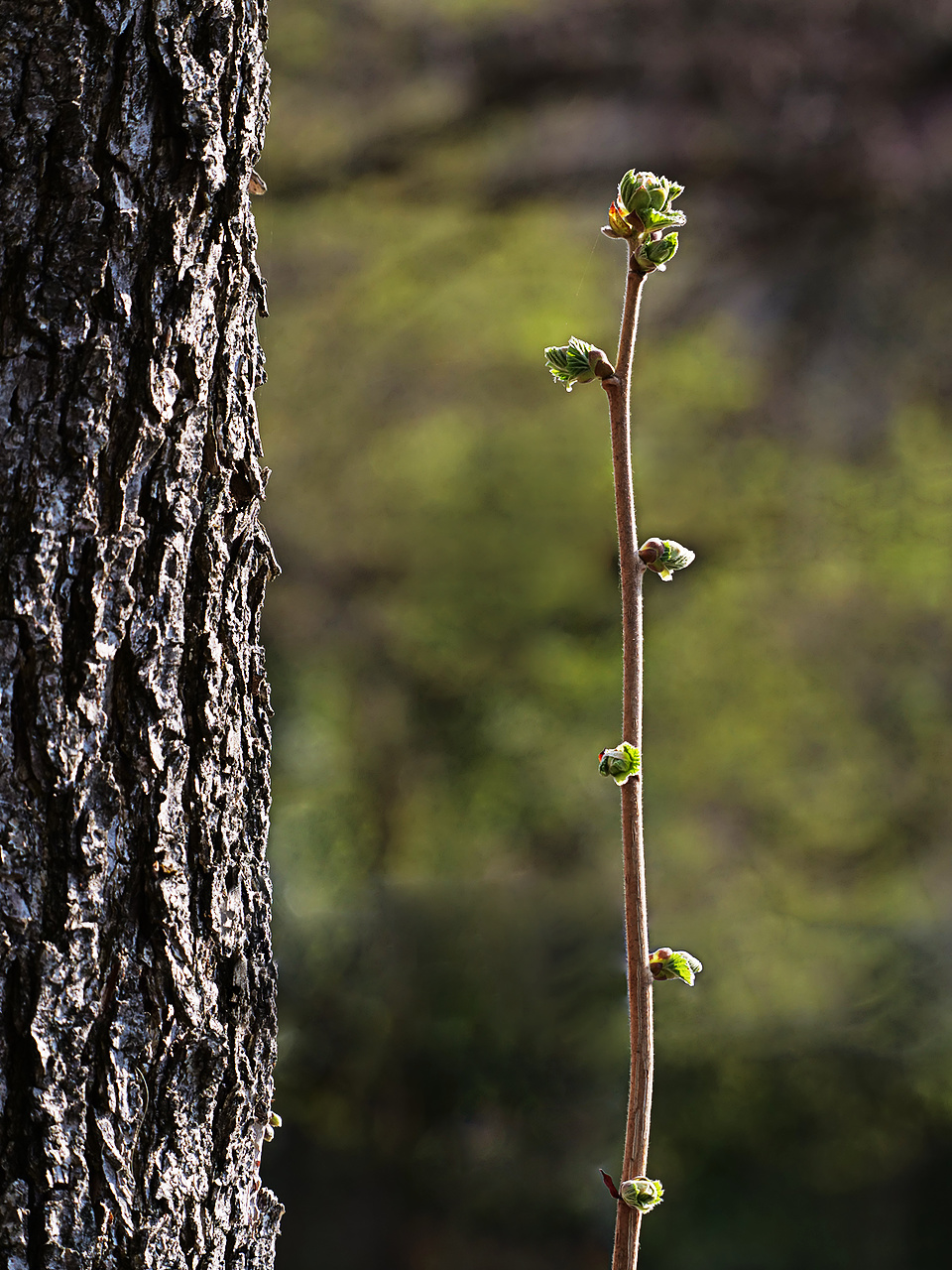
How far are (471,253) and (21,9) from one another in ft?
7.60

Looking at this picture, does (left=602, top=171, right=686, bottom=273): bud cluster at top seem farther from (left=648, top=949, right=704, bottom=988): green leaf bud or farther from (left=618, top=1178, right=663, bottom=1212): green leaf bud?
(left=618, top=1178, right=663, bottom=1212): green leaf bud

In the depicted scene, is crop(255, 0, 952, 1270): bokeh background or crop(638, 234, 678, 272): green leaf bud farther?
crop(255, 0, 952, 1270): bokeh background

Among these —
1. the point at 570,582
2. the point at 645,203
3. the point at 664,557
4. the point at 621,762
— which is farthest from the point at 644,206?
the point at 570,582

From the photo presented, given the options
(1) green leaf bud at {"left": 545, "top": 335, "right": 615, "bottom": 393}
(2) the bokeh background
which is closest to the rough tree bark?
(1) green leaf bud at {"left": 545, "top": 335, "right": 615, "bottom": 393}

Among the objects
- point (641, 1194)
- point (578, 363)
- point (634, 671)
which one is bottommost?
point (641, 1194)

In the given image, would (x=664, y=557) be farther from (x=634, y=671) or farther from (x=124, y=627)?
(x=124, y=627)

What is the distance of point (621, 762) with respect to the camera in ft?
1.76

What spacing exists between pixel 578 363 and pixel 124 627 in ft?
0.91

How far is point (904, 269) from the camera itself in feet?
8.67

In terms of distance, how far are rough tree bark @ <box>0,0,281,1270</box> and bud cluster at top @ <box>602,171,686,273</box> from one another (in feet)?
0.73

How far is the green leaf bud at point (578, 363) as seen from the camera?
56 cm

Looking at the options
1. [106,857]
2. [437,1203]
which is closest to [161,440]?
[106,857]

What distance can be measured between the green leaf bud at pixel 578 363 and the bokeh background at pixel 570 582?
5.94 feet

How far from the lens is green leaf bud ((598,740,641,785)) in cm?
53
